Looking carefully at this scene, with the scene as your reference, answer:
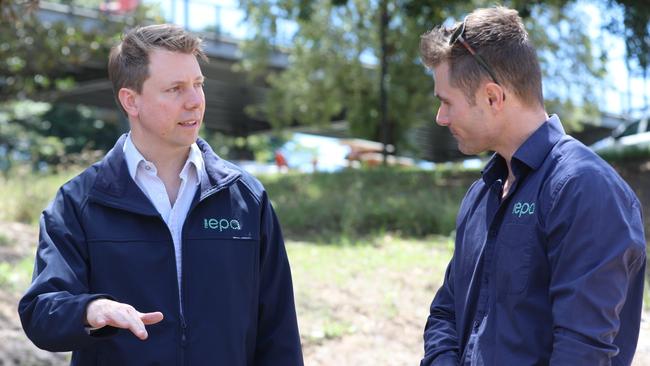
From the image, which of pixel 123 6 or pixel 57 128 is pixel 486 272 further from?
pixel 57 128

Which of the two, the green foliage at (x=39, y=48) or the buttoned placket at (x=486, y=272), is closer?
the buttoned placket at (x=486, y=272)

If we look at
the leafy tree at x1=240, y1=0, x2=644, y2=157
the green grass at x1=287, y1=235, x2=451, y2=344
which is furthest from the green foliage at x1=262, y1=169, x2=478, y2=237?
the leafy tree at x1=240, y1=0, x2=644, y2=157

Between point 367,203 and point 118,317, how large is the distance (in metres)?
9.52

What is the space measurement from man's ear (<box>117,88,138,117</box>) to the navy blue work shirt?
1.21 metres

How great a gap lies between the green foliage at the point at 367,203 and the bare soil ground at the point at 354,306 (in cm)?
125

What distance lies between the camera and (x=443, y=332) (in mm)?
3121

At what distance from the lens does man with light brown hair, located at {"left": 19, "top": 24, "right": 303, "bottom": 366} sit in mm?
3061

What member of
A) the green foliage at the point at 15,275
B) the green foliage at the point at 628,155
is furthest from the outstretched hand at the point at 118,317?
the green foliage at the point at 628,155

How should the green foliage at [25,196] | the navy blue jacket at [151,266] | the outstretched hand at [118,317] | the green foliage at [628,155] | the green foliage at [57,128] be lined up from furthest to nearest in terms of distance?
the green foliage at [57,128] → the green foliage at [628,155] → the green foliage at [25,196] → the navy blue jacket at [151,266] → the outstretched hand at [118,317]

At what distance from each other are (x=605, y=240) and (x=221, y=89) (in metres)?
33.9

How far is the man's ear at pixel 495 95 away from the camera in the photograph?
9.23 feet

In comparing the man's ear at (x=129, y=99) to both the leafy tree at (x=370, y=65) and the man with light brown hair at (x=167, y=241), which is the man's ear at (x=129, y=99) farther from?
the leafy tree at (x=370, y=65)

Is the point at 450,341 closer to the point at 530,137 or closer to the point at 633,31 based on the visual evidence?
the point at 530,137

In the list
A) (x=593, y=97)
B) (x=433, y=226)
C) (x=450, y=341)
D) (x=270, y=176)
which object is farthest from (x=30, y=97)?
(x=450, y=341)
